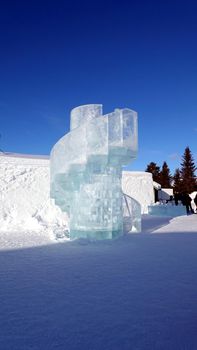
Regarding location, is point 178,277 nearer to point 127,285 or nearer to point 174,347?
point 127,285

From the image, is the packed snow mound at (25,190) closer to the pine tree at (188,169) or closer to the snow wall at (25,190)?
the snow wall at (25,190)

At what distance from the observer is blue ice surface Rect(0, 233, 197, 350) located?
181cm

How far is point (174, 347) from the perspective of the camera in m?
1.71

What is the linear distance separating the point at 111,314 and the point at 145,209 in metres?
20.0

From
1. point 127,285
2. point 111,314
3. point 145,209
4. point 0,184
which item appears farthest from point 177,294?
point 145,209

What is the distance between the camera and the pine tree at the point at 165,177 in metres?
48.1

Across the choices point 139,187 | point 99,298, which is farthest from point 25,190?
point 99,298

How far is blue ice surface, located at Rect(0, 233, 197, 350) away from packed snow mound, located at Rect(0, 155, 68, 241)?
993 centimetres

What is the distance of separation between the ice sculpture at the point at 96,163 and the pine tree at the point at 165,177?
1667 inches

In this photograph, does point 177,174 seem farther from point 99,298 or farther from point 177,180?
point 99,298

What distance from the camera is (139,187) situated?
2222 cm

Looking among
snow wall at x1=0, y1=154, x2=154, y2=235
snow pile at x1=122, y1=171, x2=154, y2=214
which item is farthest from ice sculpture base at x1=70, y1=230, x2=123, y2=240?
snow pile at x1=122, y1=171, x2=154, y2=214

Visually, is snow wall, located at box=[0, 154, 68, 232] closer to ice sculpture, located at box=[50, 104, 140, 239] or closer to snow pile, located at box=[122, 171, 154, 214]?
ice sculpture, located at box=[50, 104, 140, 239]

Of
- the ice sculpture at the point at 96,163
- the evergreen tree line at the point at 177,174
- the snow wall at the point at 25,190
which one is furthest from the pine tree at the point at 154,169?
the ice sculpture at the point at 96,163
